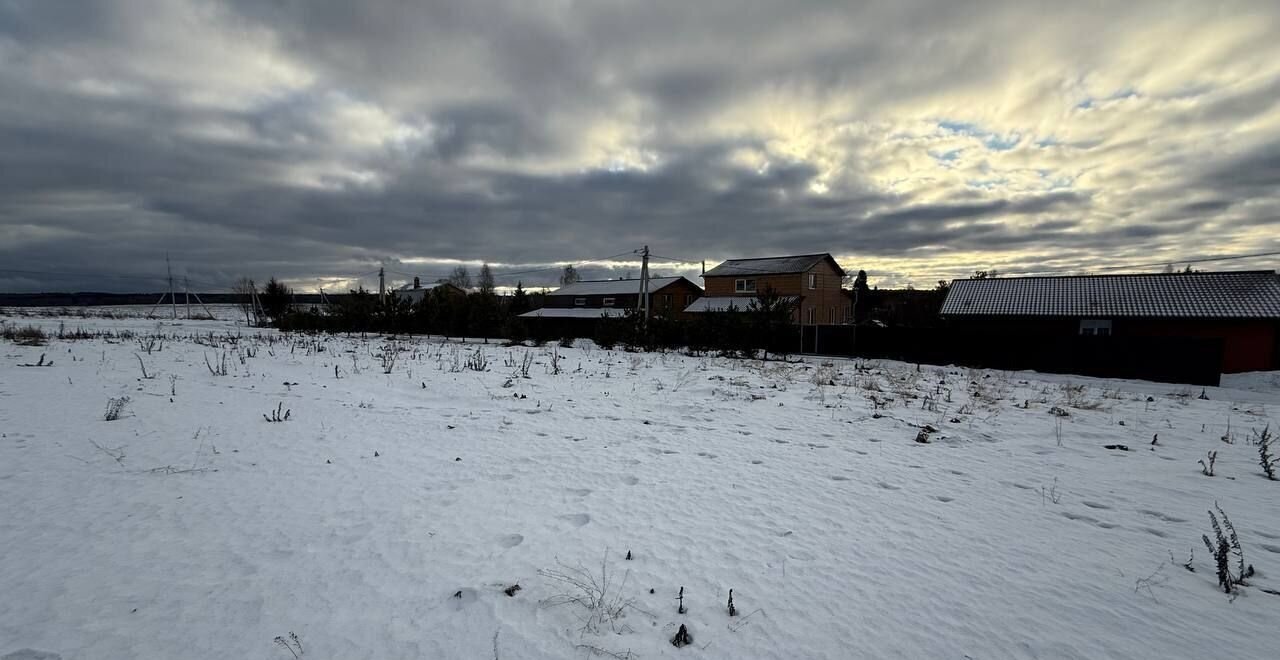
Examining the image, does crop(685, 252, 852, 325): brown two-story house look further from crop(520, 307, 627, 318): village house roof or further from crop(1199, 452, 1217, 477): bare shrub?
crop(1199, 452, 1217, 477): bare shrub

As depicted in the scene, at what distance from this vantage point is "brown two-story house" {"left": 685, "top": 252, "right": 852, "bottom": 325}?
37.5 metres

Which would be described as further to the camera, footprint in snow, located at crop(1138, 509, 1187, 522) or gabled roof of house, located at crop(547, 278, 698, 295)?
gabled roof of house, located at crop(547, 278, 698, 295)

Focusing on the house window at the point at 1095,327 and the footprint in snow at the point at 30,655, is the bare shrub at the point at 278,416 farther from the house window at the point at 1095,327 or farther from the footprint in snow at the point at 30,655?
the house window at the point at 1095,327

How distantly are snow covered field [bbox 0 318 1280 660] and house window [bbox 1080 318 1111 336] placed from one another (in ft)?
63.5

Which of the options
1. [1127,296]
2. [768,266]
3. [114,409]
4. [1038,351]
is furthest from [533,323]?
[1127,296]

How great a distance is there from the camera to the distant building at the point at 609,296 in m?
45.5

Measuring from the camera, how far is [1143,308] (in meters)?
22.4

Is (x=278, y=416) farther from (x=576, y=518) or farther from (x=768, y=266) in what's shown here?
(x=768, y=266)

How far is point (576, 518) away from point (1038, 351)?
2259 cm

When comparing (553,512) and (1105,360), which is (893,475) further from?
(1105,360)

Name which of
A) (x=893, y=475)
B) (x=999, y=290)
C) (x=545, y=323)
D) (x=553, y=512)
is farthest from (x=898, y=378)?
(x=545, y=323)

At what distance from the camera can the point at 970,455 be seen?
5949 millimetres

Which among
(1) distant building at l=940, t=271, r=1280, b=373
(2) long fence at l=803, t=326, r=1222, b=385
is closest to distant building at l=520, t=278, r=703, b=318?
(2) long fence at l=803, t=326, r=1222, b=385

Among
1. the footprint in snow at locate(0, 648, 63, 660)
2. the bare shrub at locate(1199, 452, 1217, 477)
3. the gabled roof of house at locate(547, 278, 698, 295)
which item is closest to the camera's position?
→ the footprint in snow at locate(0, 648, 63, 660)
